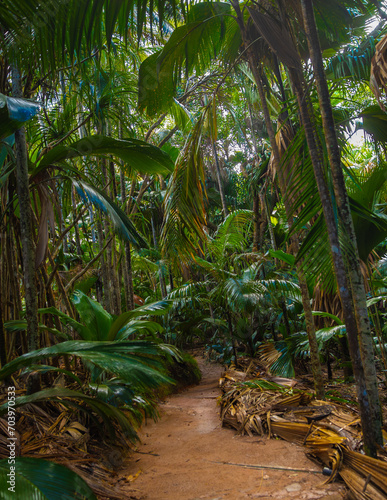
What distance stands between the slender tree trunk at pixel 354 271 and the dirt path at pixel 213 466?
0.40 m

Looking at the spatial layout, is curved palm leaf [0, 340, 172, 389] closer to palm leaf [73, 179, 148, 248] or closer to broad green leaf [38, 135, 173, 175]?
palm leaf [73, 179, 148, 248]

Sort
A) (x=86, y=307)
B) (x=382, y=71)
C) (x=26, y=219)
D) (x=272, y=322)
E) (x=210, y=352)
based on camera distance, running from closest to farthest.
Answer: (x=26, y=219) < (x=382, y=71) < (x=86, y=307) < (x=272, y=322) < (x=210, y=352)

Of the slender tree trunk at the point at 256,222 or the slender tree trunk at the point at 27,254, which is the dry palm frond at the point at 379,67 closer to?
the slender tree trunk at the point at 27,254

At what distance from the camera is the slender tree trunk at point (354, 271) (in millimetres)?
2111

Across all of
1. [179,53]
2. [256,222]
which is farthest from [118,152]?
[256,222]

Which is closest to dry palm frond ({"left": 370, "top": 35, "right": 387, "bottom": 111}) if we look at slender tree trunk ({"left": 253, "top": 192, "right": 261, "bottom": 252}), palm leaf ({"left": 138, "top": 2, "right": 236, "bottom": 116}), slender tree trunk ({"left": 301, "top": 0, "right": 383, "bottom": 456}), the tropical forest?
the tropical forest

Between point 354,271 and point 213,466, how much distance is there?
5.20 feet

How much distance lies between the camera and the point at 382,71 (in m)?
3.09

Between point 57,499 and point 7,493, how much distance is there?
0.17m

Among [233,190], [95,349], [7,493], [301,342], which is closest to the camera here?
[7,493]

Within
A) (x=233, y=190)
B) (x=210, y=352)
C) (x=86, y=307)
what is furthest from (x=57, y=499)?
(x=233, y=190)

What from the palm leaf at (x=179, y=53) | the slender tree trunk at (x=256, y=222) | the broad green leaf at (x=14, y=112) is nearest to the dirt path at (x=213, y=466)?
the broad green leaf at (x=14, y=112)

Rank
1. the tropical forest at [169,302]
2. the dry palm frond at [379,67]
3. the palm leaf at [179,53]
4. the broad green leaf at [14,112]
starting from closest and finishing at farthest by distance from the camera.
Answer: the broad green leaf at [14,112] < the tropical forest at [169,302] < the dry palm frond at [379,67] < the palm leaf at [179,53]

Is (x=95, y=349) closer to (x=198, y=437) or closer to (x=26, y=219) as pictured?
(x=26, y=219)
